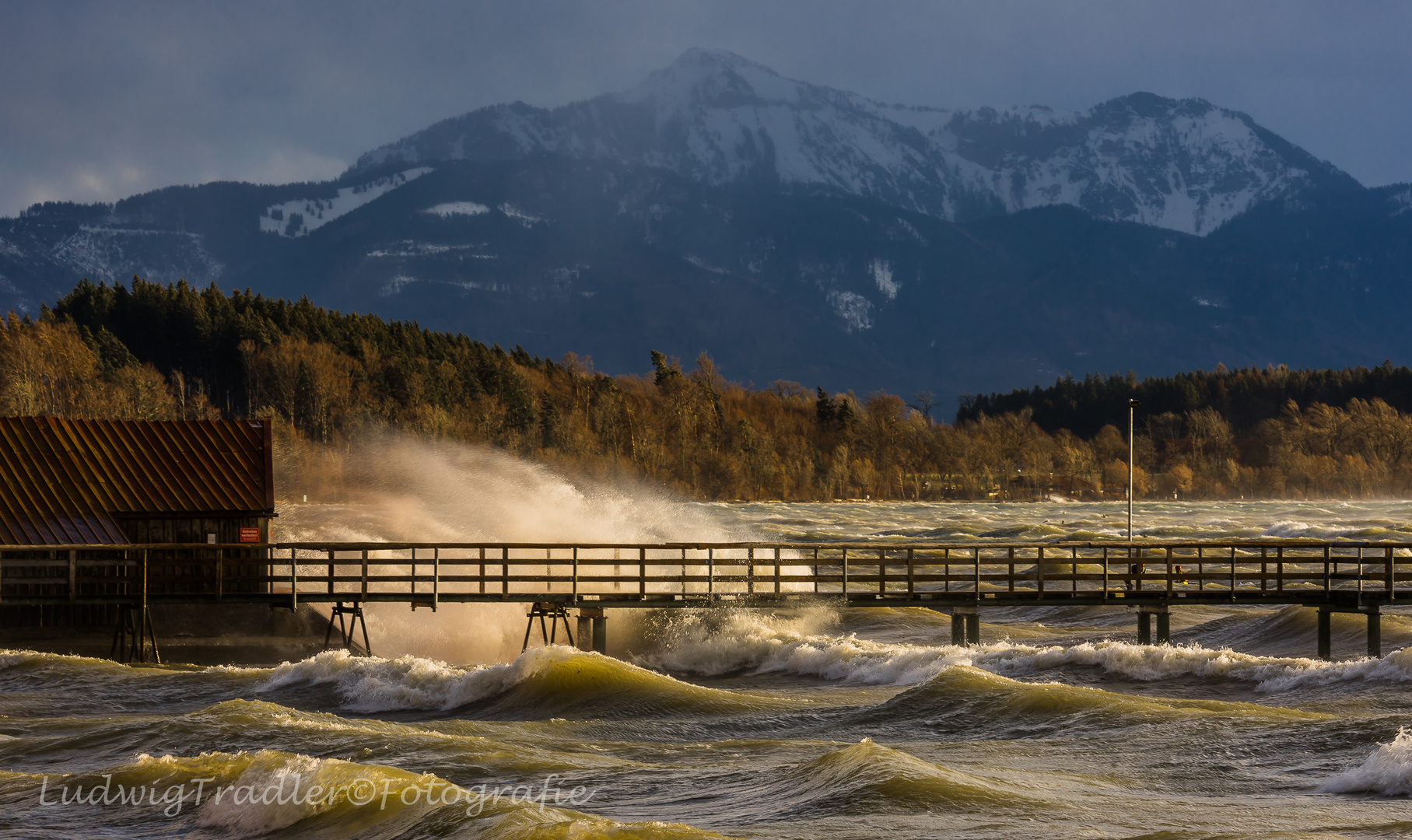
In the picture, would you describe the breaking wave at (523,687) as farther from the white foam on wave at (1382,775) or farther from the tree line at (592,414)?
the tree line at (592,414)

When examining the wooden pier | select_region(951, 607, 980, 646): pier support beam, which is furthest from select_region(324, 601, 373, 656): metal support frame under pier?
select_region(951, 607, 980, 646): pier support beam

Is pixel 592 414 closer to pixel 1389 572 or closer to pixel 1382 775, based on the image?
pixel 1389 572

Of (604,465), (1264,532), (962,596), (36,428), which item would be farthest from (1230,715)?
(604,465)

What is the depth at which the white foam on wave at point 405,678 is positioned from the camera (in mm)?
22375

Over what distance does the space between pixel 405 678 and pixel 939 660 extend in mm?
10502

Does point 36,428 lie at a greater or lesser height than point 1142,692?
greater

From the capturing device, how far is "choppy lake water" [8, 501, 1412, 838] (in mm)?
13336

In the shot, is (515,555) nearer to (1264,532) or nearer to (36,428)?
(36,428)

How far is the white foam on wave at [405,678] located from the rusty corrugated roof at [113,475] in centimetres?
537

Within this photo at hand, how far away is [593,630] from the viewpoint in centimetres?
2816

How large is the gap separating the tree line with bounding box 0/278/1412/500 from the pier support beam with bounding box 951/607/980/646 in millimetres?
73224

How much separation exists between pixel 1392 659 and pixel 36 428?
2907cm

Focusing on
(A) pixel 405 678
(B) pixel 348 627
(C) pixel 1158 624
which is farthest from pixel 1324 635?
(B) pixel 348 627

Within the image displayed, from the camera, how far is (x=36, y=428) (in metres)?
28.8
